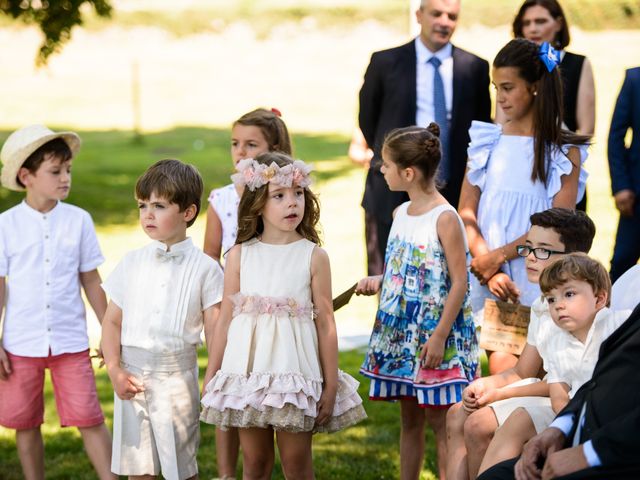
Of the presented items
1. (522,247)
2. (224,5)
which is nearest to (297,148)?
(224,5)

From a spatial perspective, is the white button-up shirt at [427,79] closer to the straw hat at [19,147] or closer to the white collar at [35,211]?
the straw hat at [19,147]

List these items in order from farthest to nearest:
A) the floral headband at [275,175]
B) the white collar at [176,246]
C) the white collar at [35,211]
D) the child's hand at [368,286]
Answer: the white collar at [35,211] → the child's hand at [368,286] → the white collar at [176,246] → the floral headband at [275,175]

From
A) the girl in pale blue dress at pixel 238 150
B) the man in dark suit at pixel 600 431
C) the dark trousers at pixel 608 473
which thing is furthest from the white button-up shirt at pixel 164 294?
the dark trousers at pixel 608 473

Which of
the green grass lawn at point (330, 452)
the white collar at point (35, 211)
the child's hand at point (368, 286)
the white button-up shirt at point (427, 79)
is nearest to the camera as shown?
the child's hand at point (368, 286)

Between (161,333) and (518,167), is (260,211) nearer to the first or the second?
(161,333)

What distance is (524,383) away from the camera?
366 centimetres

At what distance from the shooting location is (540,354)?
3617 mm

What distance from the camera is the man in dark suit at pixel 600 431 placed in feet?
9.31

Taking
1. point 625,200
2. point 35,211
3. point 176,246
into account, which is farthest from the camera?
point 625,200

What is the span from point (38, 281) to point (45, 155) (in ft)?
1.86

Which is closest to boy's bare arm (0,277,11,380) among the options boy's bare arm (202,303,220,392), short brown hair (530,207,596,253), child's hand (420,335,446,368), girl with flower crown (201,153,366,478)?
boy's bare arm (202,303,220,392)

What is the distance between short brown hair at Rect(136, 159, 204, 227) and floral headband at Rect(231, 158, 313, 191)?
288mm

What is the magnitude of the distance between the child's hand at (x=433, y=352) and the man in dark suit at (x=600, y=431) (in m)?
0.94

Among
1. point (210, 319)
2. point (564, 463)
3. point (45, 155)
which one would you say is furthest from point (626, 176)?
point (564, 463)
